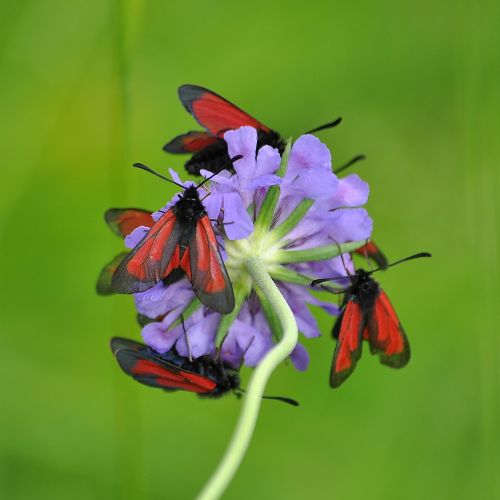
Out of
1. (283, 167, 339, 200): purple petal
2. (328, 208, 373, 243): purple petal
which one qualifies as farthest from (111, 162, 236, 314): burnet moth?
(328, 208, 373, 243): purple petal

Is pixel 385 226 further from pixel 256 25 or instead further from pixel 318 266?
pixel 318 266

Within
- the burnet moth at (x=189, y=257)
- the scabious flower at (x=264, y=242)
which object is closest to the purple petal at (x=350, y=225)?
Answer: the scabious flower at (x=264, y=242)

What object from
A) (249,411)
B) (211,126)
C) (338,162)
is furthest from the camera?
(338,162)

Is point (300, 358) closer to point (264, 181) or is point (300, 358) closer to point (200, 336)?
point (200, 336)

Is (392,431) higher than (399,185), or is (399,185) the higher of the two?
(399,185)

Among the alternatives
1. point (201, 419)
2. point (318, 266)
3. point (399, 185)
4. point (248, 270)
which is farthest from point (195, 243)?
point (399, 185)

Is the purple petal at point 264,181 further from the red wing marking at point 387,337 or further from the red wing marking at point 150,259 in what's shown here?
the red wing marking at point 387,337

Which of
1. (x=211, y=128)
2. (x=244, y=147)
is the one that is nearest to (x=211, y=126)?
(x=211, y=128)
